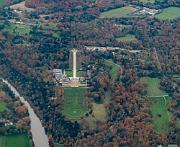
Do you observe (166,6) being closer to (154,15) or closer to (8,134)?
(154,15)

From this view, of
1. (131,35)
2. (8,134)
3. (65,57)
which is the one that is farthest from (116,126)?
(131,35)

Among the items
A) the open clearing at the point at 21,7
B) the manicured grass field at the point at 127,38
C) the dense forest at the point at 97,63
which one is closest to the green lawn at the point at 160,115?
the dense forest at the point at 97,63

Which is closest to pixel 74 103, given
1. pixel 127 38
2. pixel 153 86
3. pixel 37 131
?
pixel 37 131

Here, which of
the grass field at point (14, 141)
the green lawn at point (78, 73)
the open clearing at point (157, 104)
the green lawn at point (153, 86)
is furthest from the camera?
the green lawn at point (78, 73)

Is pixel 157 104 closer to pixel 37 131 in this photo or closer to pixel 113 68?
pixel 113 68

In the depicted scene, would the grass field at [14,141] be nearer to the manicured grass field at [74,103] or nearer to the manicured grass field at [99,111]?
the manicured grass field at [74,103]

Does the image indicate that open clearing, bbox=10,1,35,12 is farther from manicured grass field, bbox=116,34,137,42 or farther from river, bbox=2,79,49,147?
river, bbox=2,79,49,147
